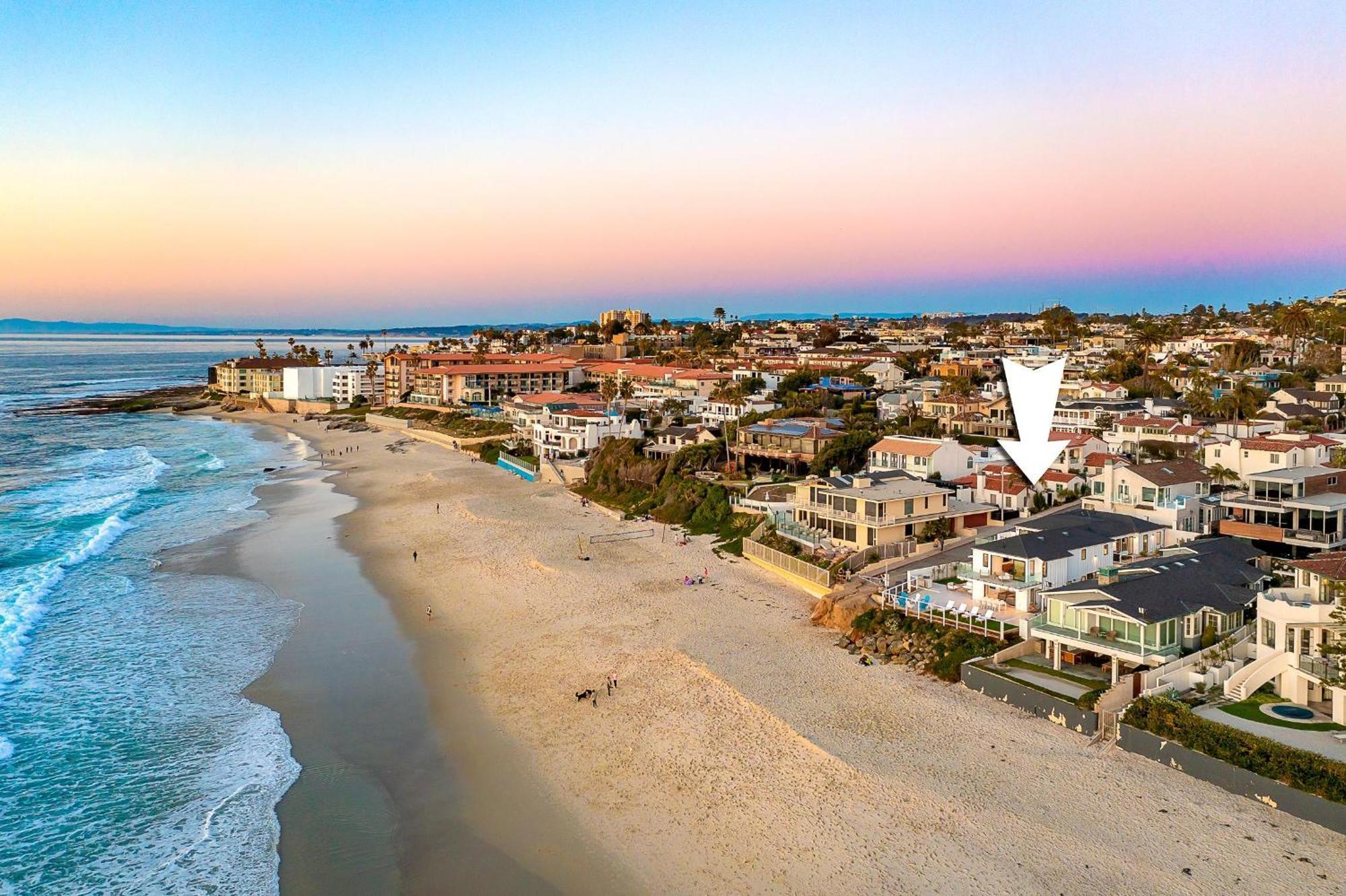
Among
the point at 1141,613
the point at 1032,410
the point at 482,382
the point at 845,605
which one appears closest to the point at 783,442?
the point at 845,605

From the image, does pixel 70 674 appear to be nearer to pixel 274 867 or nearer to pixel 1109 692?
pixel 274 867

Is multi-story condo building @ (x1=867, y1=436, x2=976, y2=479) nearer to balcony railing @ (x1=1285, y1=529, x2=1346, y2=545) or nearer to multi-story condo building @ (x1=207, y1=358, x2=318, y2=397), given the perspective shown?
balcony railing @ (x1=1285, y1=529, x2=1346, y2=545)

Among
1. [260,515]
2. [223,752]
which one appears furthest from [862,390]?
[223,752]

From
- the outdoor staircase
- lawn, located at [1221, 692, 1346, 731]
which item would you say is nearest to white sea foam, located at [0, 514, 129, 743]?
lawn, located at [1221, 692, 1346, 731]

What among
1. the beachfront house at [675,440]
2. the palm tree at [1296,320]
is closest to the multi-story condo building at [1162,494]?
the beachfront house at [675,440]

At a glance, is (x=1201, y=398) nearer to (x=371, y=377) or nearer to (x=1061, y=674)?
(x=1061, y=674)
